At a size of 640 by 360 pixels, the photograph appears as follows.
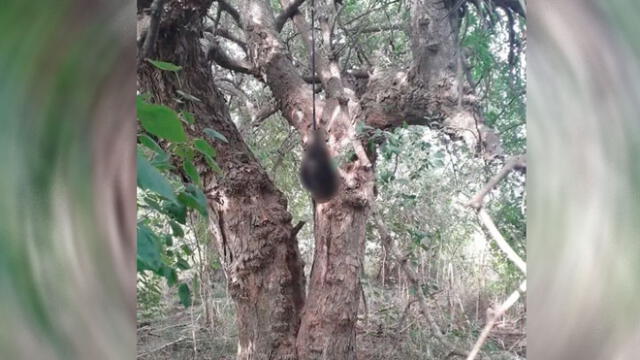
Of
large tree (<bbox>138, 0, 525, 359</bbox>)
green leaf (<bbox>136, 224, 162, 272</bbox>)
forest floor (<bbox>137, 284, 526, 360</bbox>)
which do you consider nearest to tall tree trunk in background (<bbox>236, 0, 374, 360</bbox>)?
large tree (<bbox>138, 0, 525, 359</bbox>)

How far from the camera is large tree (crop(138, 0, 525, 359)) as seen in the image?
1192 millimetres

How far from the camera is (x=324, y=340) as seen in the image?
1231 millimetres

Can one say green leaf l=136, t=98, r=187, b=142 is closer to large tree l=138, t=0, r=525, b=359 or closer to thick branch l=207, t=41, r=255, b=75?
large tree l=138, t=0, r=525, b=359
